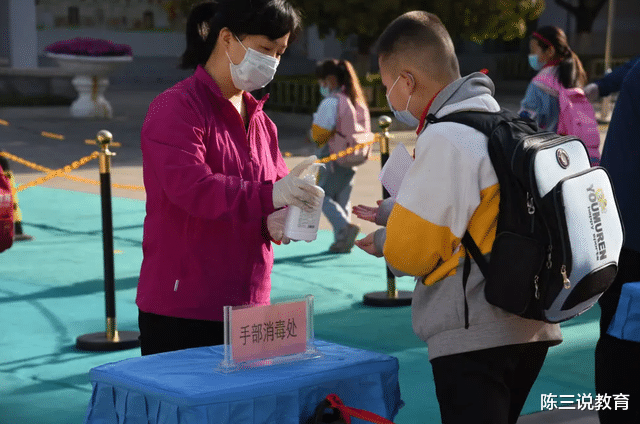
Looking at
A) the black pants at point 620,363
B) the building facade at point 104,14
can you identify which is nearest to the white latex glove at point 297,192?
the black pants at point 620,363

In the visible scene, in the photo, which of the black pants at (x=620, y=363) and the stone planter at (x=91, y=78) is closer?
the black pants at (x=620, y=363)

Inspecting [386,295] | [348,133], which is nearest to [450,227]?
[386,295]

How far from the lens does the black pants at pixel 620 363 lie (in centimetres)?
405

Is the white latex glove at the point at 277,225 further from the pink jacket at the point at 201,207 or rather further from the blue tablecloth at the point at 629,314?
the blue tablecloth at the point at 629,314

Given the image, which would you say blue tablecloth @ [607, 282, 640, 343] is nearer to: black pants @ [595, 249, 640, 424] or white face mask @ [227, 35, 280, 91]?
black pants @ [595, 249, 640, 424]

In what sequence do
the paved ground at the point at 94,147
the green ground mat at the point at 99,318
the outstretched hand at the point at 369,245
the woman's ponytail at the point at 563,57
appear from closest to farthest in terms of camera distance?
1. the outstretched hand at the point at 369,245
2. the green ground mat at the point at 99,318
3. the woman's ponytail at the point at 563,57
4. the paved ground at the point at 94,147

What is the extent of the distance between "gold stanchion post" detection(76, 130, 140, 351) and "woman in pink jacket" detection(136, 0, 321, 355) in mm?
3121

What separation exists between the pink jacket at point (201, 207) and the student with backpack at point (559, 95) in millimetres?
5526

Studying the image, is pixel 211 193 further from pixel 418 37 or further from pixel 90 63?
pixel 90 63

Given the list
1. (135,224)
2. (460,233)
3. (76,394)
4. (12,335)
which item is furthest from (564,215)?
(135,224)

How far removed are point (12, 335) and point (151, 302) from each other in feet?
12.4

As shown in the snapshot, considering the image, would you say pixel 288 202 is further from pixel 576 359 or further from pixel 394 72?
pixel 576 359

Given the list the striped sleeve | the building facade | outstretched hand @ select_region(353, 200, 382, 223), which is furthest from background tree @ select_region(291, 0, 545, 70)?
the striped sleeve

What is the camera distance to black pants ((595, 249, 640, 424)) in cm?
405
